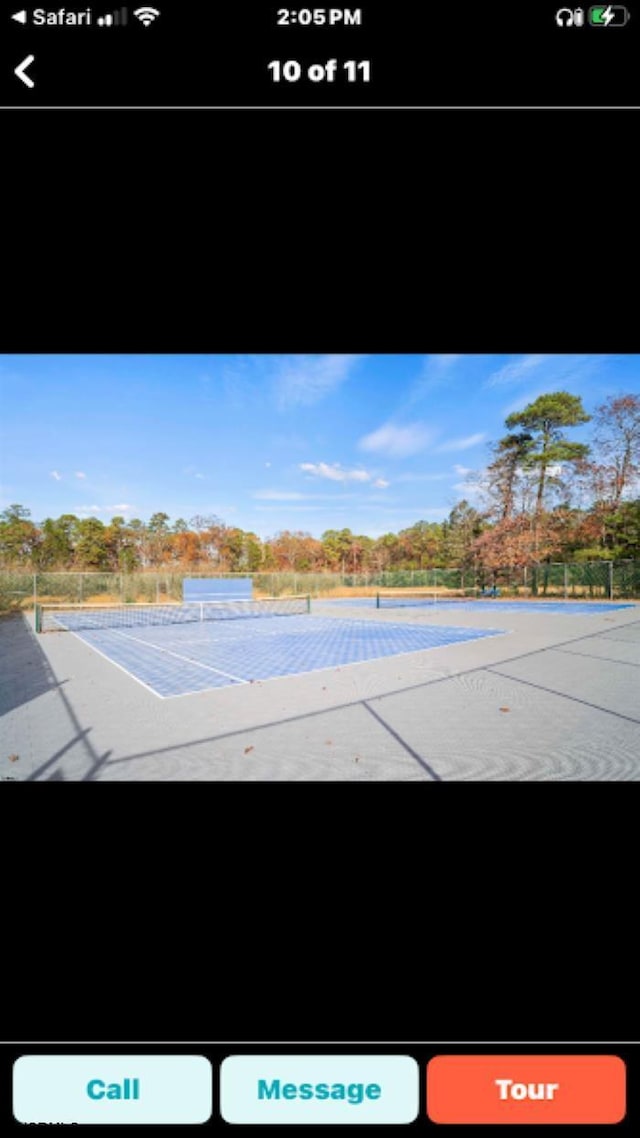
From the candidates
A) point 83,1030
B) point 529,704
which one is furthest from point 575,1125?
point 529,704

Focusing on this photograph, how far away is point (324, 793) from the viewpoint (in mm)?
1104

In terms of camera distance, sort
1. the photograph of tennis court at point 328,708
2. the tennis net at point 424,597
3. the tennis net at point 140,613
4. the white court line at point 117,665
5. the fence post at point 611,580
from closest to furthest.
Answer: the photograph of tennis court at point 328,708 < the white court line at point 117,665 < the tennis net at point 140,613 < the fence post at point 611,580 < the tennis net at point 424,597

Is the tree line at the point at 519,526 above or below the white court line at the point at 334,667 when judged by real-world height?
above
